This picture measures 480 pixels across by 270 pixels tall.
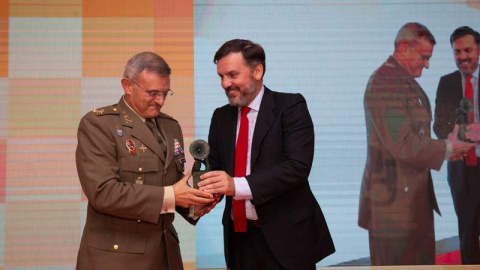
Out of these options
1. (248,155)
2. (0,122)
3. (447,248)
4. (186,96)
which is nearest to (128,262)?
(248,155)

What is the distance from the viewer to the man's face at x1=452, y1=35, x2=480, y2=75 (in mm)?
4168

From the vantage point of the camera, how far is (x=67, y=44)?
13.5 ft

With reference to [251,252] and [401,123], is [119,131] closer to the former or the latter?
A: [251,252]

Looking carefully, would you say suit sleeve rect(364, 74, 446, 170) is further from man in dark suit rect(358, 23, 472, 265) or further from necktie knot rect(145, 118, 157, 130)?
necktie knot rect(145, 118, 157, 130)

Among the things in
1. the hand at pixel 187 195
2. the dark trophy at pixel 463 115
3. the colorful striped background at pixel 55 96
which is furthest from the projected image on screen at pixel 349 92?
the hand at pixel 187 195

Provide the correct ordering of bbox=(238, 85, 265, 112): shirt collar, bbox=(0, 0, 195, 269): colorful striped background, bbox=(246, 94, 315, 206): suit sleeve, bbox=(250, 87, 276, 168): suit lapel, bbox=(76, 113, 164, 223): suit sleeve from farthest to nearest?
1. bbox=(0, 0, 195, 269): colorful striped background
2. bbox=(238, 85, 265, 112): shirt collar
3. bbox=(250, 87, 276, 168): suit lapel
4. bbox=(246, 94, 315, 206): suit sleeve
5. bbox=(76, 113, 164, 223): suit sleeve

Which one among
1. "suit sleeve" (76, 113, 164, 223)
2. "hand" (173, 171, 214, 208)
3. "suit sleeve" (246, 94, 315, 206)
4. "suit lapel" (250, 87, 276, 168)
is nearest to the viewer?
"suit sleeve" (76, 113, 164, 223)

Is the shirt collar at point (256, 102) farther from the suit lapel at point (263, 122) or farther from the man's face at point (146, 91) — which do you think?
the man's face at point (146, 91)

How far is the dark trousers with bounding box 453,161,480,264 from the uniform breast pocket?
2.65m

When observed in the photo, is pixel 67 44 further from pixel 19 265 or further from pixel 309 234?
pixel 309 234

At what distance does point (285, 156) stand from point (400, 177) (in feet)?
6.22

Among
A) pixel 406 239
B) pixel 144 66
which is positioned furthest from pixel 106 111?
pixel 406 239

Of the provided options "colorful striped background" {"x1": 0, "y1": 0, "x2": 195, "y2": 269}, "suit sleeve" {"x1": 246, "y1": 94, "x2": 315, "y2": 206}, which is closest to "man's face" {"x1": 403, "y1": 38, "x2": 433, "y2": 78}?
"colorful striped background" {"x1": 0, "y1": 0, "x2": 195, "y2": 269}

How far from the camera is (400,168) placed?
13.5ft
